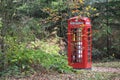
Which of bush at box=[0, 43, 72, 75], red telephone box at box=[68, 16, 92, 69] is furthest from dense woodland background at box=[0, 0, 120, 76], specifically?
red telephone box at box=[68, 16, 92, 69]

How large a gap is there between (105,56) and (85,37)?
5.93 metres

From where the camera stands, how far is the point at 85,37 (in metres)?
12.8

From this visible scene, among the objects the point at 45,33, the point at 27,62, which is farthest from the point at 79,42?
the point at 45,33

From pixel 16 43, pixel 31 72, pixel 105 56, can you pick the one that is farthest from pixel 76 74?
pixel 105 56

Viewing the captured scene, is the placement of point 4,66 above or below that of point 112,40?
above

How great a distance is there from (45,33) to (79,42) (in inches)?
125

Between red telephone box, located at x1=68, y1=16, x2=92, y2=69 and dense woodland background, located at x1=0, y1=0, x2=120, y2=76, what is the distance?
35 centimetres

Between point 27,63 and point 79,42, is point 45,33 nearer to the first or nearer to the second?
point 79,42

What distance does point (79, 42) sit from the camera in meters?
13.0

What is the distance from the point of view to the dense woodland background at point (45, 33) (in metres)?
10.5

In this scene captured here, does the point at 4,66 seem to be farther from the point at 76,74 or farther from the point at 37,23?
the point at 37,23

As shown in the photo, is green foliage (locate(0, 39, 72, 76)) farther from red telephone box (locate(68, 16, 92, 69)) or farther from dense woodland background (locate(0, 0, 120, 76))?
red telephone box (locate(68, 16, 92, 69))

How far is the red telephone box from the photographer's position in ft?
41.9

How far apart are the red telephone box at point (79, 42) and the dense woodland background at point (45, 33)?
0.35 m
